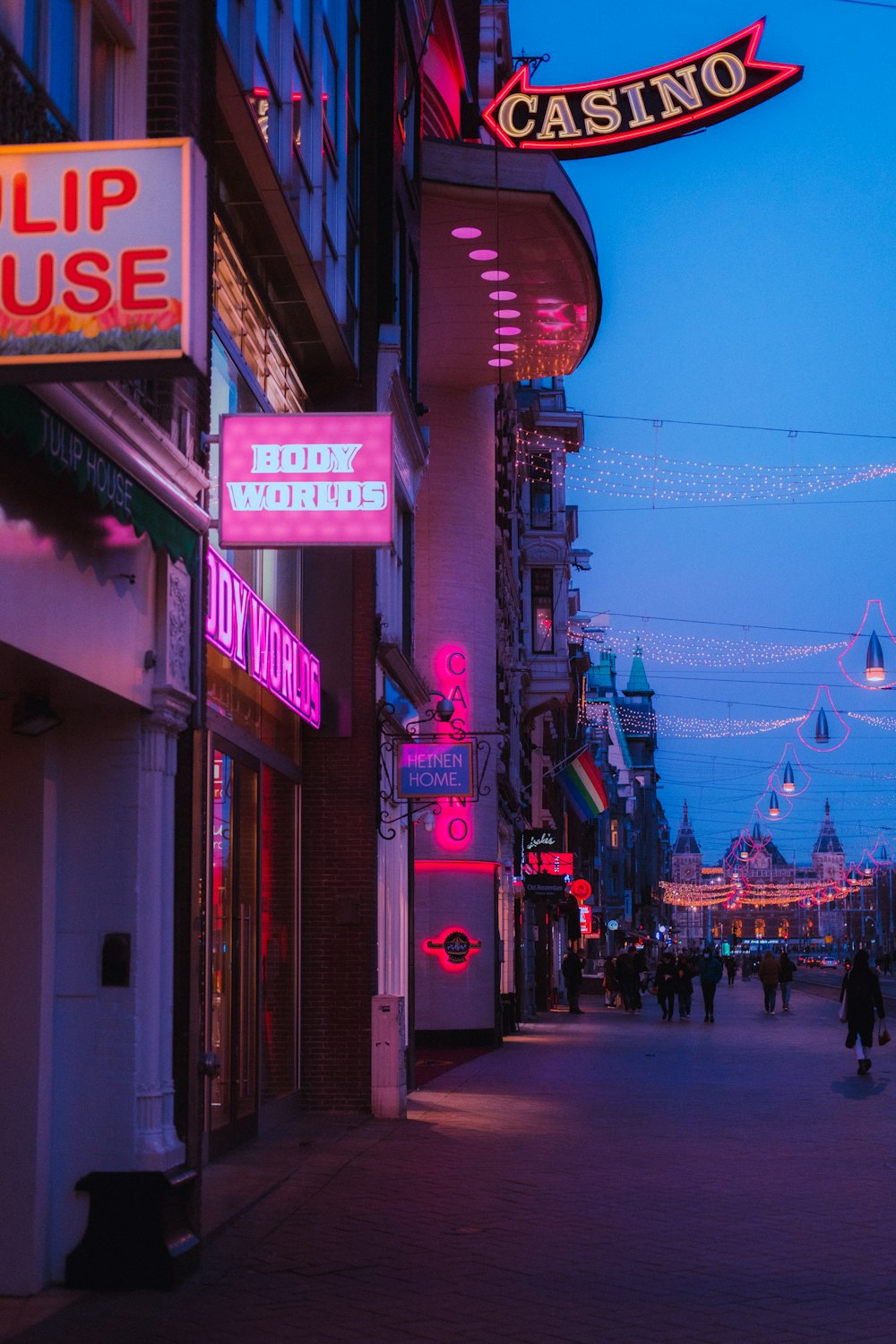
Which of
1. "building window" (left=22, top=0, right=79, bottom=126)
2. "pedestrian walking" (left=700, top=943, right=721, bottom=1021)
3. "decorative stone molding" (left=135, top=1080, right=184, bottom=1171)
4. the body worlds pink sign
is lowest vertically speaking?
"pedestrian walking" (left=700, top=943, right=721, bottom=1021)

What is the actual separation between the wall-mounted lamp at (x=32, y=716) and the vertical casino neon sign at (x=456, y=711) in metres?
23.0

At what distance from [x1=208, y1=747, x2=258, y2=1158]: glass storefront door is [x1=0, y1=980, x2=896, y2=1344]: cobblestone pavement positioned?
0.48 metres

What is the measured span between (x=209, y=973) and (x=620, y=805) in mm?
101502

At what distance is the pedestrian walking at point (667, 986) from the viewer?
43.6 metres

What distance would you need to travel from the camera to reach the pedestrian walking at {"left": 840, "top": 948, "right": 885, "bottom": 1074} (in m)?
24.0

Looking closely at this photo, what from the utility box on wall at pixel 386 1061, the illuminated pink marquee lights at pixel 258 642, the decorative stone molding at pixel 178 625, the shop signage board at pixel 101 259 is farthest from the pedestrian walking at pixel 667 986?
the shop signage board at pixel 101 259

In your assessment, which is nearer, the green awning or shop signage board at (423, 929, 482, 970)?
the green awning

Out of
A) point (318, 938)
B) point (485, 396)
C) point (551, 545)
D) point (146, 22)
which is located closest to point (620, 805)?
point (551, 545)

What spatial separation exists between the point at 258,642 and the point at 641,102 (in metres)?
12.1

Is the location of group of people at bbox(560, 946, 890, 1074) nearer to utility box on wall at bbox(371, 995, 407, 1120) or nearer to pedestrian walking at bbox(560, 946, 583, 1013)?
pedestrian walking at bbox(560, 946, 583, 1013)

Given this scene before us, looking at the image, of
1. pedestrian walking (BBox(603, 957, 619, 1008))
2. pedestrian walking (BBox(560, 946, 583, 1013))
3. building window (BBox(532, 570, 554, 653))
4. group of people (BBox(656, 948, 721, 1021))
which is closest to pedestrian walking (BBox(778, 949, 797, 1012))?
group of people (BBox(656, 948, 721, 1021))

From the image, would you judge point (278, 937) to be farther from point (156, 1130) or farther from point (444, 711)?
point (156, 1130)

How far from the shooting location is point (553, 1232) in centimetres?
1106

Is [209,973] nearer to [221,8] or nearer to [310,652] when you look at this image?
[310,652]
